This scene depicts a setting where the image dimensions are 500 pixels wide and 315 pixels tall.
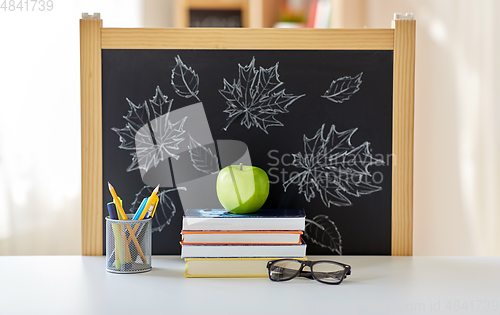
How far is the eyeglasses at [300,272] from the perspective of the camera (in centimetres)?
81

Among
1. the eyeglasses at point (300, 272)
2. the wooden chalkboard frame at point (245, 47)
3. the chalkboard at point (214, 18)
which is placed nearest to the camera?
the eyeglasses at point (300, 272)

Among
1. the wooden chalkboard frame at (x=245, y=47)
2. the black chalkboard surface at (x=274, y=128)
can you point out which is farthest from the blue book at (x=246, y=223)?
the wooden chalkboard frame at (x=245, y=47)

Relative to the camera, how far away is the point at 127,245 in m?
0.86

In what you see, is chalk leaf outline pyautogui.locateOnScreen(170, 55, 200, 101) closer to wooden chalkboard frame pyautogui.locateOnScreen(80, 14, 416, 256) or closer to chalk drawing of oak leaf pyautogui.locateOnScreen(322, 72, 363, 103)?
wooden chalkboard frame pyautogui.locateOnScreen(80, 14, 416, 256)

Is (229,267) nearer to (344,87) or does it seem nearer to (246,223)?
(246,223)

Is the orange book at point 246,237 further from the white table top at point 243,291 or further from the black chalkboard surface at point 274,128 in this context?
the black chalkboard surface at point 274,128

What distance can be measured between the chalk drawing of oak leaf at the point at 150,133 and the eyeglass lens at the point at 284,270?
1.16ft

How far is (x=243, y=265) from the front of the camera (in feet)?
2.74

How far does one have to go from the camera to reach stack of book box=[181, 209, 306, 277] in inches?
32.9

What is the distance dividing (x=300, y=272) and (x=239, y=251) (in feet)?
0.40

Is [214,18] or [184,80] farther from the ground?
[214,18]

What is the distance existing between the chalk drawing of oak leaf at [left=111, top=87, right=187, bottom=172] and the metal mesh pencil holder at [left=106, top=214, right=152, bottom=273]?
19cm
